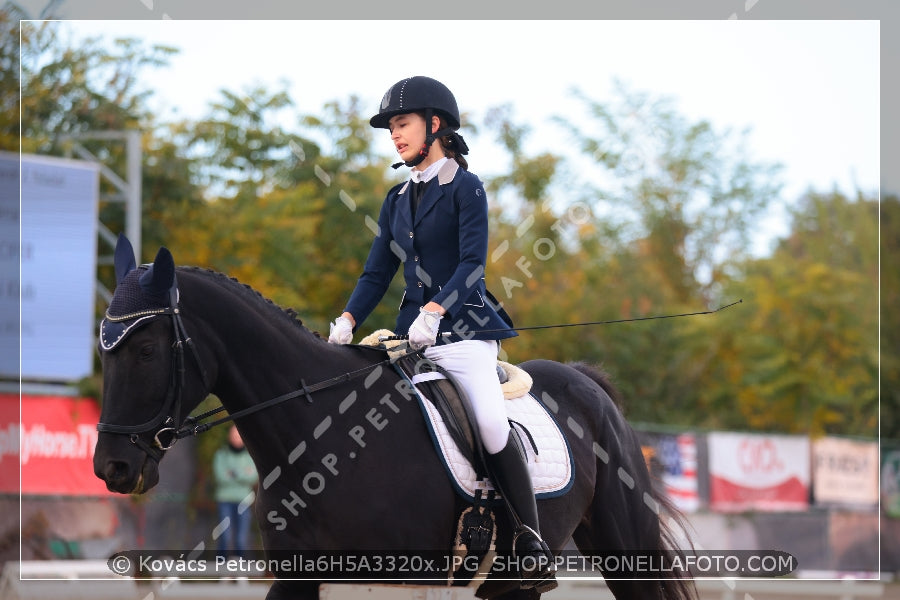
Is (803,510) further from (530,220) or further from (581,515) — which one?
(581,515)

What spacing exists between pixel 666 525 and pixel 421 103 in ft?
9.49

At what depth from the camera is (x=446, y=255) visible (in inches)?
201

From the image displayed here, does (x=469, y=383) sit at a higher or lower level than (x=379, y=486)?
higher

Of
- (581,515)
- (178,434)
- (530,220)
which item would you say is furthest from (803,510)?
(178,434)

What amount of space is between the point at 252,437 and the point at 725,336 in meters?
23.7

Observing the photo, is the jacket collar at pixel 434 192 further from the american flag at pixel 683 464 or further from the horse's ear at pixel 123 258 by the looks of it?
the american flag at pixel 683 464

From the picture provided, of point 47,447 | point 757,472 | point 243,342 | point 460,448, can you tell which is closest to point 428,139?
point 243,342

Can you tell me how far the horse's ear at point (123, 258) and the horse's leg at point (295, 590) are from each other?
141cm

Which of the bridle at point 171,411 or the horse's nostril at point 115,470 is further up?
the bridle at point 171,411

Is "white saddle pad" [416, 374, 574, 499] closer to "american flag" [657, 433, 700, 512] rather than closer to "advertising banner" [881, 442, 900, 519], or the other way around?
"american flag" [657, 433, 700, 512]

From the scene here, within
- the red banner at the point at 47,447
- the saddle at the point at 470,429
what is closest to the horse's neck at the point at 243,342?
the saddle at the point at 470,429

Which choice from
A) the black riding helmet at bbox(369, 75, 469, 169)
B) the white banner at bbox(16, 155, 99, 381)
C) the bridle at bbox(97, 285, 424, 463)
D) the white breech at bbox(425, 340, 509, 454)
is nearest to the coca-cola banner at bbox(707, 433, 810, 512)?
the white banner at bbox(16, 155, 99, 381)

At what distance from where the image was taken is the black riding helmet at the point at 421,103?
499 centimetres

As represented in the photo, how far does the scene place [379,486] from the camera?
14.9 feet
